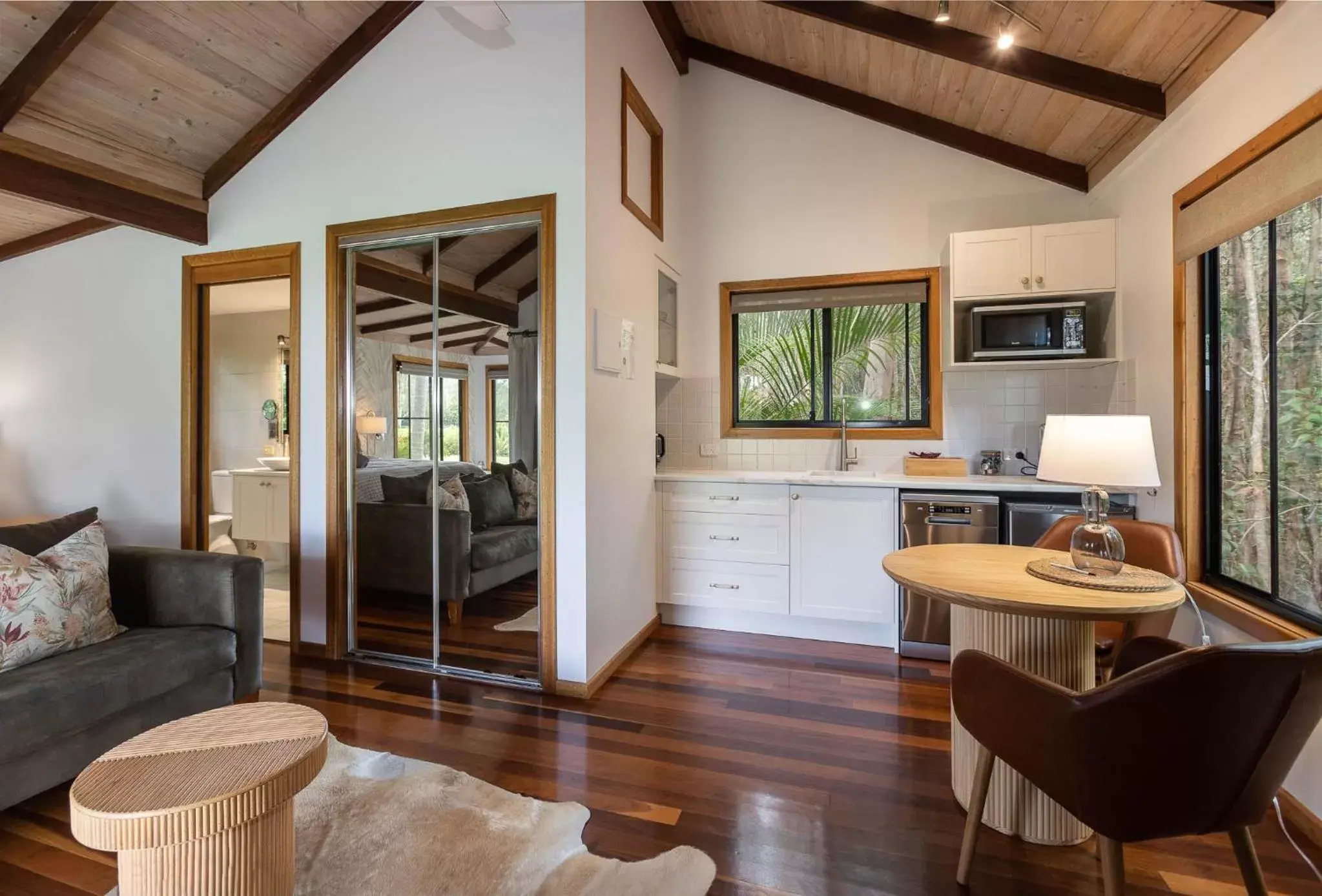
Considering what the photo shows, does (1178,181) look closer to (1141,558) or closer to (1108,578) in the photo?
(1141,558)

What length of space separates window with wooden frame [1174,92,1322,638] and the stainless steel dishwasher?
2.50 feet

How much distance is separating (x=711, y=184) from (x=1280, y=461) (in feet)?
11.1

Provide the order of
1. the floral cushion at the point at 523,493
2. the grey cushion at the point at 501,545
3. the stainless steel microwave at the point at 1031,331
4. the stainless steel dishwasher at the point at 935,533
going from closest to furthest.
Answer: the floral cushion at the point at 523,493
the grey cushion at the point at 501,545
the stainless steel dishwasher at the point at 935,533
the stainless steel microwave at the point at 1031,331

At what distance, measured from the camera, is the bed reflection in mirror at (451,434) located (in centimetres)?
292

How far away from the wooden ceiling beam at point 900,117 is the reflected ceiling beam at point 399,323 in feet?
8.89

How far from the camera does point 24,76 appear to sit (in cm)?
273

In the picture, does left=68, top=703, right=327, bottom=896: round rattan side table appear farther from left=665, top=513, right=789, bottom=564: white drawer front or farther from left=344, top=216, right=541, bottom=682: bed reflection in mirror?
left=665, top=513, right=789, bottom=564: white drawer front

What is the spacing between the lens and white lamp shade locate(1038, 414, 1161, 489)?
5.60 ft

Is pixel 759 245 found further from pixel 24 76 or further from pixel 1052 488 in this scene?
pixel 24 76

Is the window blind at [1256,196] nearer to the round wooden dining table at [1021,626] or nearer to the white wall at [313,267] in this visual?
the round wooden dining table at [1021,626]

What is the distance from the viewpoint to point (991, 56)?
2.79 m

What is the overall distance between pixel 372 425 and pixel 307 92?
1.90 meters

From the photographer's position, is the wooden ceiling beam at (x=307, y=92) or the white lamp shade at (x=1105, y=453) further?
the wooden ceiling beam at (x=307, y=92)

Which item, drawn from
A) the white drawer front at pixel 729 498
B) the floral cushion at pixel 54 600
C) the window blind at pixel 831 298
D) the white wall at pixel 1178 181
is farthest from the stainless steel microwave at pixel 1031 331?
the floral cushion at pixel 54 600
